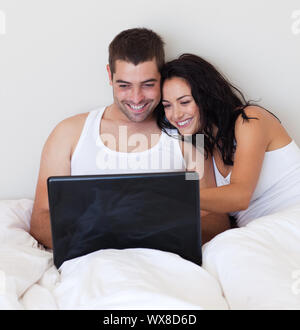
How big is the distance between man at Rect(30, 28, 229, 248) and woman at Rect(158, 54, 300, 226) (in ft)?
0.22

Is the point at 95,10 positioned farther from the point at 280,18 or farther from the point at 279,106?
the point at 279,106

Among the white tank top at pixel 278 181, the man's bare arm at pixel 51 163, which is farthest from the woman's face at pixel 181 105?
the man's bare arm at pixel 51 163

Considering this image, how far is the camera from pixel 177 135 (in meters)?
1.73

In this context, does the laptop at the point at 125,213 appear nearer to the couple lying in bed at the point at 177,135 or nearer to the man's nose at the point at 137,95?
the couple lying in bed at the point at 177,135

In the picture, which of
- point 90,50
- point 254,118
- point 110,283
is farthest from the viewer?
point 90,50

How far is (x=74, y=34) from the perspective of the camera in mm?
1777

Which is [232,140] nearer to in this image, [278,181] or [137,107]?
[278,181]

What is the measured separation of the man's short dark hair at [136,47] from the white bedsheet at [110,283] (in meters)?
0.76

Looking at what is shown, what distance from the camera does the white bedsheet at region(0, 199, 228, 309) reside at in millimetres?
936

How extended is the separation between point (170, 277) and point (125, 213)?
0.22 meters

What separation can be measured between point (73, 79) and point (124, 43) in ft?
1.07

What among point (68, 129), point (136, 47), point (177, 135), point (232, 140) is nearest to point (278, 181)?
point (232, 140)

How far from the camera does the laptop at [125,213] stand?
1.16 m
